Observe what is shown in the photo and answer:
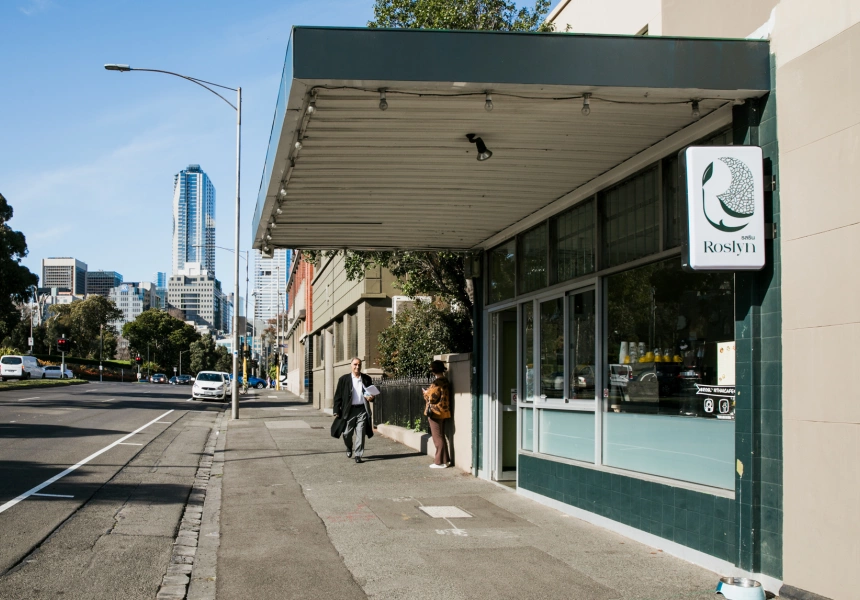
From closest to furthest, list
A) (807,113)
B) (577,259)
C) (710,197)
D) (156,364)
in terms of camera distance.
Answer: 1. (807,113)
2. (710,197)
3. (577,259)
4. (156,364)

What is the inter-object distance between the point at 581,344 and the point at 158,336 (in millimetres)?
129875

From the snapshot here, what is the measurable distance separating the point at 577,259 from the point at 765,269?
11.1ft

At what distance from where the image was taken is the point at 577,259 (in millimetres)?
9578

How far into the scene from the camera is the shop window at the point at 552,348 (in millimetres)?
9969

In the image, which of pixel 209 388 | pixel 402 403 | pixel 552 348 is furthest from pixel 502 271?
pixel 209 388

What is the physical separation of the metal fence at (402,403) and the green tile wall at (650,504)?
22.6 ft

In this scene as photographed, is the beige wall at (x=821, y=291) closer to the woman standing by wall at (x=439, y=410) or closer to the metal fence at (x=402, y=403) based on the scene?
the woman standing by wall at (x=439, y=410)

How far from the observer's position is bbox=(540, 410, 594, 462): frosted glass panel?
29.9ft

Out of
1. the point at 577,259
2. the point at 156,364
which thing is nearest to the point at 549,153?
the point at 577,259

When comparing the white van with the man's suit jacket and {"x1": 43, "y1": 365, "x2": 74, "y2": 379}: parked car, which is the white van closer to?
{"x1": 43, "y1": 365, "x2": 74, "y2": 379}: parked car

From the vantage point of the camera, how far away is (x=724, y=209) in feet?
20.8

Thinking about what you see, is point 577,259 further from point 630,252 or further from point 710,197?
point 710,197

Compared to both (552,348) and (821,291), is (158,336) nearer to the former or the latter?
(552,348)

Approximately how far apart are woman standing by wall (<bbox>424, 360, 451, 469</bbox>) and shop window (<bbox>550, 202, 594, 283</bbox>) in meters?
4.03
